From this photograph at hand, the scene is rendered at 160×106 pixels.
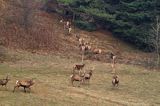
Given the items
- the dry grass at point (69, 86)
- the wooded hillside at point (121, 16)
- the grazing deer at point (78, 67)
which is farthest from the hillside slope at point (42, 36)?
the grazing deer at point (78, 67)

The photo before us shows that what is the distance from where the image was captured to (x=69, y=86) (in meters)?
30.9

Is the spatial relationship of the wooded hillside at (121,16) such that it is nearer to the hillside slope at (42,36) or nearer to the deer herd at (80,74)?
the hillside slope at (42,36)

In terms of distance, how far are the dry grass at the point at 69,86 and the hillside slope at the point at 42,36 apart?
121 inches

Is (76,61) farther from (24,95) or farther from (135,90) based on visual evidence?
(24,95)

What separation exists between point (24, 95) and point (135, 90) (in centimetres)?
928

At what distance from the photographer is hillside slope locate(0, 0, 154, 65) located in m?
44.3

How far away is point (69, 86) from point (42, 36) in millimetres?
16513

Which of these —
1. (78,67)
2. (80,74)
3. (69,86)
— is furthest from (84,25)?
(69,86)

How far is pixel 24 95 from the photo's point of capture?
26234mm

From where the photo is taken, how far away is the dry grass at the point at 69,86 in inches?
1028

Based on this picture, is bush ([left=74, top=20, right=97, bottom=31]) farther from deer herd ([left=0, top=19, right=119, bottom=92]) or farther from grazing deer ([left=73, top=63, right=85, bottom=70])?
grazing deer ([left=73, top=63, right=85, bottom=70])

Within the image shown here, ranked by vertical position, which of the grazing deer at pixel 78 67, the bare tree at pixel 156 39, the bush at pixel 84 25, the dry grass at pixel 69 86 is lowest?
the dry grass at pixel 69 86

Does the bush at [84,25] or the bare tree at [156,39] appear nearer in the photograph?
the bare tree at [156,39]

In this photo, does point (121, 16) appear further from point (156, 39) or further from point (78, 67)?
point (78, 67)
